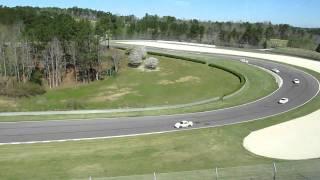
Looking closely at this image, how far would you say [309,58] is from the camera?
117500 millimetres

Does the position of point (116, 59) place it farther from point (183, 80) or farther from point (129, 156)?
point (129, 156)

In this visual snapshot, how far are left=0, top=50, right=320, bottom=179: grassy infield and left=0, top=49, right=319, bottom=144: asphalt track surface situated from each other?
376cm

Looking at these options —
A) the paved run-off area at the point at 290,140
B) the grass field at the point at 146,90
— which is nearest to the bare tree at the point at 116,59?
the grass field at the point at 146,90

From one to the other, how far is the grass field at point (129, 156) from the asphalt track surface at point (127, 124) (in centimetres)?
366

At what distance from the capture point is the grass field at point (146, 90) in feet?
276

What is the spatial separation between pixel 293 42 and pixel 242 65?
100 metres

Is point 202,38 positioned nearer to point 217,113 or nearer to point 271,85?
point 271,85

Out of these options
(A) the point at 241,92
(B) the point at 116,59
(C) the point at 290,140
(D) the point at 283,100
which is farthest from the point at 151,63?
(C) the point at 290,140

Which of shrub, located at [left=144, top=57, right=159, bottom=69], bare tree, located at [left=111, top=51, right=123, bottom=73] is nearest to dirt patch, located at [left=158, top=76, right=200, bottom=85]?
shrub, located at [left=144, top=57, right=159, bottom=69]

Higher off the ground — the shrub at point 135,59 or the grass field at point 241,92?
the shrub at point 135,59

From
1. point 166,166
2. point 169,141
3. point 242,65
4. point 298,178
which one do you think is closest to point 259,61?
point 242,65

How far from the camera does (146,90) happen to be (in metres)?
91.6

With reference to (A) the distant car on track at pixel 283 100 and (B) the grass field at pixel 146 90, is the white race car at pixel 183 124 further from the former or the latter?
(A) the distant car on track at pixel 283 100

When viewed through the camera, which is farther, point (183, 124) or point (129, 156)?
point (183, 124)
